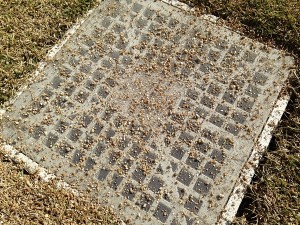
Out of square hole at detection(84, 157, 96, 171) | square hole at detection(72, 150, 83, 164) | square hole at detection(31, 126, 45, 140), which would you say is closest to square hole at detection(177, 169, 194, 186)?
square hole at detection(84, 157, 96, 171)

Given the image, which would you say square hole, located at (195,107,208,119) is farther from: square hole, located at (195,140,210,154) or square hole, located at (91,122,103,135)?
square hole, located at (91,122,103,135)

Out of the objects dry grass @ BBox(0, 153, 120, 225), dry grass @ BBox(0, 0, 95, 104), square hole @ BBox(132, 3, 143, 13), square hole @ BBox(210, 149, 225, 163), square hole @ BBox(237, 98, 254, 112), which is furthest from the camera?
square hole @ BBox(132, 3, 143, 13)

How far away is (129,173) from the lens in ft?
11.7

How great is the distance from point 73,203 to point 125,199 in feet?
1.49

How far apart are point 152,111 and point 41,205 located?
1.33 meters

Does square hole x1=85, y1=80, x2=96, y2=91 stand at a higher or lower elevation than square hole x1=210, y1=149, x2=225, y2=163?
higher

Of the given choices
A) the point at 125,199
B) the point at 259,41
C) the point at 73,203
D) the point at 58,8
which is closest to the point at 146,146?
the point at 125,199

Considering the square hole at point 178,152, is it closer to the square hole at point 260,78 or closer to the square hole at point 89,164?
the square hole at point 89,164

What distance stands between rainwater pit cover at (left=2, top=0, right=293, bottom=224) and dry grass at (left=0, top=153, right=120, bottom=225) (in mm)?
133

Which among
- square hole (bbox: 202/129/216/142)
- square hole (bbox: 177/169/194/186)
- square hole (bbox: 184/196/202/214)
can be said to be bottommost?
square hole (bbox: 184/196/202/214)

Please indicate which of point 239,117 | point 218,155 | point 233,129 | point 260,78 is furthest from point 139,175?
point 260,78

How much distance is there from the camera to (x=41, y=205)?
344 cm

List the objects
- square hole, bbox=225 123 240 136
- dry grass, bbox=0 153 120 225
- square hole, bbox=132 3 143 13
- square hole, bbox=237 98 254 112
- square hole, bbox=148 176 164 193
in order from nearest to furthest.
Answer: dry grass, bbox=0 153 120 225 < square hole, bbox=148 176 164 193 < square hole, bbox=225 123 240 136 < square hole, bbox=237 98 254 112 < square hole, bbox=132 3 143 13

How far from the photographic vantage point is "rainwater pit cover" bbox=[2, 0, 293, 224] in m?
3.49
